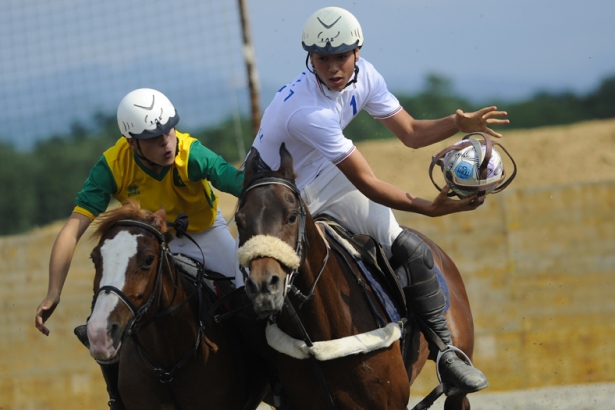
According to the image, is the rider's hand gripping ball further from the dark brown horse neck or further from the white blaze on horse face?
the white blaze on horse face

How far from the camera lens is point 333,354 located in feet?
16.0

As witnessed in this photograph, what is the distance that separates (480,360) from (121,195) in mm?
5213

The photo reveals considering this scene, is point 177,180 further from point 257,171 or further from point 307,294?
point 307,294

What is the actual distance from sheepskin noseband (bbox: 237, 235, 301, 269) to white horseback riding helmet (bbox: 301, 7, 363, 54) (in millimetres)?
1434

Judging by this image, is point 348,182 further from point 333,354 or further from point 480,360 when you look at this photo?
point 480,360

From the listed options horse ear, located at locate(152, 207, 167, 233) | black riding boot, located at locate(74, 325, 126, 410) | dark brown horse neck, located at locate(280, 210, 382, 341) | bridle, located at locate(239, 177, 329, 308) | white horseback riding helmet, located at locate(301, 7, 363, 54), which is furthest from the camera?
black riding boot, located at locate(74, 325, 126, 410)

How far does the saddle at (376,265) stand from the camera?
543 centimetres

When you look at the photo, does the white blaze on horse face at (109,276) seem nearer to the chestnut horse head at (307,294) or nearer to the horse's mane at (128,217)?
the horse's mane at (128,217)

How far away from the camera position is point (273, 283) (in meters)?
4.25

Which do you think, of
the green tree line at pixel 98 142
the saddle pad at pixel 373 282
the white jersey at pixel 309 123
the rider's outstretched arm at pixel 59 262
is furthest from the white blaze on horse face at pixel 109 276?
the green tree line at pixel 98 142

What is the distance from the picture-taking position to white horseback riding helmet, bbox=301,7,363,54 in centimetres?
519

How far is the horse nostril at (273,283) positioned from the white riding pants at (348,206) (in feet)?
4.75

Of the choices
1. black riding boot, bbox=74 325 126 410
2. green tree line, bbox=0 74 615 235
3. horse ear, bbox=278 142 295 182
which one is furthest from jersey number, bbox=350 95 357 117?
green tree line, bbox=0 74 615 235

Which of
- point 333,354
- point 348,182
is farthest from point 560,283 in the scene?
point 333,354
